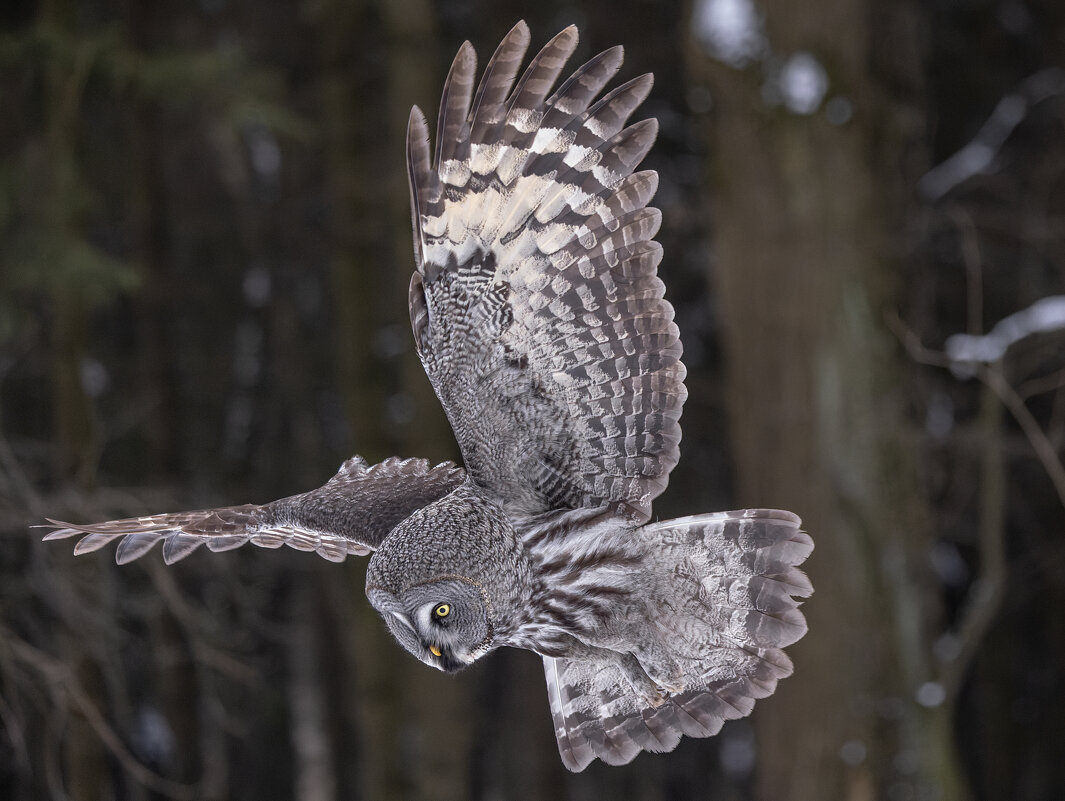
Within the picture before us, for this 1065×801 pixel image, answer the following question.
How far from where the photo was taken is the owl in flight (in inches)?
94.5

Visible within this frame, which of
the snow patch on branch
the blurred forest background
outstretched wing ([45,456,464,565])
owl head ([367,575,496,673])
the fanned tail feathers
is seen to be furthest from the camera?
the blurred forest background

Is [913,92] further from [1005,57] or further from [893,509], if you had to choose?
[1005,57]

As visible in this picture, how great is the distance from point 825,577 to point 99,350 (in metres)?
8.42

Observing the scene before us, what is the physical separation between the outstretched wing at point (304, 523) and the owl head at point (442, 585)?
0.39 metres

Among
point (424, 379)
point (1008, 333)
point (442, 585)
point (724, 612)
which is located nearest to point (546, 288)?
point (442, 585)

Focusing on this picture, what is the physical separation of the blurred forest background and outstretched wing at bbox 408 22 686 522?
114cm

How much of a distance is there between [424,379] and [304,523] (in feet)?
13.5

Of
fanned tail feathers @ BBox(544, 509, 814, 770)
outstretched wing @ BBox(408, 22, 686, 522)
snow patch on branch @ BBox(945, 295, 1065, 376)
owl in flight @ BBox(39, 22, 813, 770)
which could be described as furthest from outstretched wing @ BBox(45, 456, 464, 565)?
snow patch on branch @ BBox(945, 295, 1065, 376)

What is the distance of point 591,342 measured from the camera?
2727 mm

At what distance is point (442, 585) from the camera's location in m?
2.35

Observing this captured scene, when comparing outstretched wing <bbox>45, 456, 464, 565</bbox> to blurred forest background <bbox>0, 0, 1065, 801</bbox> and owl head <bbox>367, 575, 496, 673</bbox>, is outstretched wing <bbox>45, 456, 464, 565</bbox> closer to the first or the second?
owl head <bbox>367, 575, 496, 673</bbox>

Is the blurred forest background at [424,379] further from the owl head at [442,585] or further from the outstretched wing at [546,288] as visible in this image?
the owl head at [442,585]

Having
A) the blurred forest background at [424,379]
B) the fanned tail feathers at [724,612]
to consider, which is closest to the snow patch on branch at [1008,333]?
the blurred forest background at [424,379]

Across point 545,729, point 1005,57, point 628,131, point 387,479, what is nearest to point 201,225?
point 545,729
